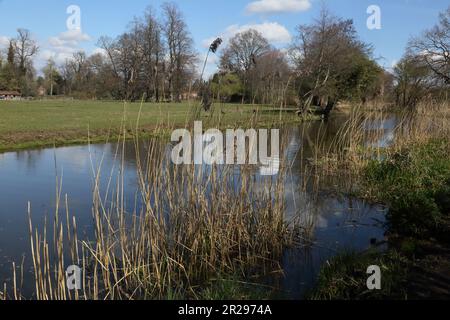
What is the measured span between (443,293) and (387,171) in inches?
235

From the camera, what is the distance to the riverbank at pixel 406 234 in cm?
448

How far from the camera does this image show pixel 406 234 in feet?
21.6

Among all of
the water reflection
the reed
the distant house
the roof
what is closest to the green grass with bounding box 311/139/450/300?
the water reflection

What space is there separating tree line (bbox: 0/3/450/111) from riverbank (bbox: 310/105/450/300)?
208cm

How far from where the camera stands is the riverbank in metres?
4.48

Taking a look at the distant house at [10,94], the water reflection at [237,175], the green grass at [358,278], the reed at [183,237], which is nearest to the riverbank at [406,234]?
the green grass at [358,278]

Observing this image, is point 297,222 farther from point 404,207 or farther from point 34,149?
point 34,149

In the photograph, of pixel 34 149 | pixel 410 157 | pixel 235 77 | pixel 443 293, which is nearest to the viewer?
pixel 443 293

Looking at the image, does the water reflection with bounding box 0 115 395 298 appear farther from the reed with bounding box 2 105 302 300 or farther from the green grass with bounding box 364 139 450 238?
the green grass with bounding box 364 139 450 238

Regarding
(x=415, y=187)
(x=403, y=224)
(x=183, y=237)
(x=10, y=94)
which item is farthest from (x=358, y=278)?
(x=10, y=94)

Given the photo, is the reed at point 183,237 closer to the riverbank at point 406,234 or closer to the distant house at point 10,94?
the riverbank at point 406,234

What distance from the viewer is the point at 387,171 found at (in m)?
9.93

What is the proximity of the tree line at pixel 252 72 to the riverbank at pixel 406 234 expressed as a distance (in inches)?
81.9
